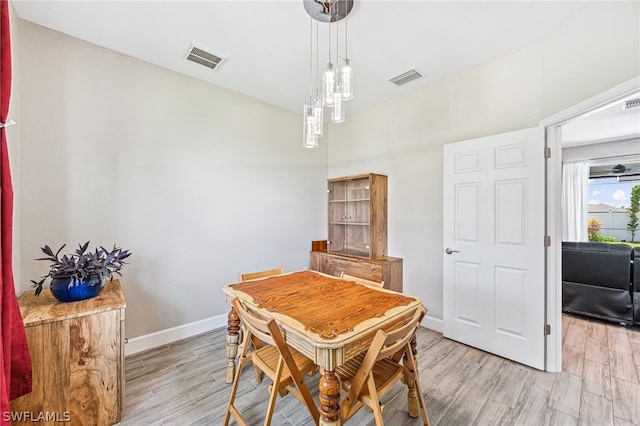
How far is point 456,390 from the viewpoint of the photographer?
1.92 metres

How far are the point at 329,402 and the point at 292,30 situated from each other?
8.51ft

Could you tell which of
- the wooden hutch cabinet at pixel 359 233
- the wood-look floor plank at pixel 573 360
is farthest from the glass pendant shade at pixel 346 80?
the wood-look floor plank at pixel 573 360

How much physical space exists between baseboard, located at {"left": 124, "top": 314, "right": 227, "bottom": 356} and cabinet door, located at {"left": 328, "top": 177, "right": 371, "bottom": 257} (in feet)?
5.94

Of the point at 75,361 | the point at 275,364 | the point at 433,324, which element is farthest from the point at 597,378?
the point at 75,361

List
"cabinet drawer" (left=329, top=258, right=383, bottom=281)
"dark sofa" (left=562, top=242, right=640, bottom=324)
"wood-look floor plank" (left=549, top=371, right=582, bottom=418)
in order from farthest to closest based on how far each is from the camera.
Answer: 1. "cabinet drawer" (left=329, top=258, right=383, bottom=281)
2. "dark sofa" (left=562, top=242, right=640, bottom=324)
3. "wood-look floor plank" (left=549, top=371, right=582, bottom=418)

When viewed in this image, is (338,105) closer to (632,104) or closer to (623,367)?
(623,367)

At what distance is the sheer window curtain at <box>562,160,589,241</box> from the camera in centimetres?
495

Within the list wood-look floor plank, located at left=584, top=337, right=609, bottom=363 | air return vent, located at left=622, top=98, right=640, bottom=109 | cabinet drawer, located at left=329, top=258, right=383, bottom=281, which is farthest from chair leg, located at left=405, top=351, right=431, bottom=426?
air return vent, located at left=622, top=98, right=640, bottom=109

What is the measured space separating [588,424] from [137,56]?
15.1ft

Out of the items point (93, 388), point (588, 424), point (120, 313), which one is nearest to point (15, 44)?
point (120, 313)

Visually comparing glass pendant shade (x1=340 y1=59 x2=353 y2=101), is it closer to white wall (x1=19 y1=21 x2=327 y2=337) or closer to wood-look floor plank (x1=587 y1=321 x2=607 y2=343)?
white wall (x1=19 y1=21 x2=327 y2=337)

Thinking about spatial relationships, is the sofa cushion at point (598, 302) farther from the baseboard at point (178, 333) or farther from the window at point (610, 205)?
the window at point (610, 205)

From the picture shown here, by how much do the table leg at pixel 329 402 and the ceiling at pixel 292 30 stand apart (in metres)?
2.41

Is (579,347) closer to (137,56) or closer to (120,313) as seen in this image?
→ (120,313)
